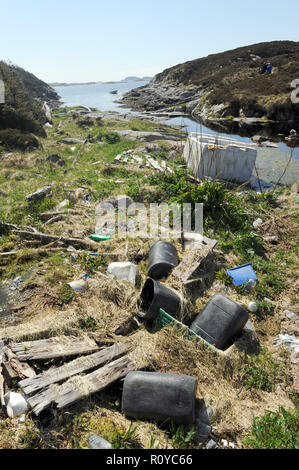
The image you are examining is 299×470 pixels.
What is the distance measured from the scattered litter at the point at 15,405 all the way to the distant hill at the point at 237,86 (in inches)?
1067

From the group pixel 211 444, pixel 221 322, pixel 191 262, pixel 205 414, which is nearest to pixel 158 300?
pixel 221 322

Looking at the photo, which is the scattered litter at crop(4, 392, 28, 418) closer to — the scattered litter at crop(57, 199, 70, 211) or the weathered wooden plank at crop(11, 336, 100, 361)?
the weathered wooden plank at crop(11, 336, 100, 361)

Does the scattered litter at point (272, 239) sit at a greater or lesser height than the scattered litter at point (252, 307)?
A: greater

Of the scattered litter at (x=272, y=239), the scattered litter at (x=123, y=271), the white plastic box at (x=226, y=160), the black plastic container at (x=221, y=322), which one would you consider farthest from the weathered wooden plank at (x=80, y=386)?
the white plastic box at (x=226, y=160)

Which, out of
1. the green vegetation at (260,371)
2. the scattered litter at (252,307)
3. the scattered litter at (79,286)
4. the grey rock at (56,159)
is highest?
the grey rock at (56,159)

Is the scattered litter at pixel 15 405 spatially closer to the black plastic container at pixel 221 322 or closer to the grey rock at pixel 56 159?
the black plastic container at pixel 221 322

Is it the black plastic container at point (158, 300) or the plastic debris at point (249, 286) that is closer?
the black plastic container at point (158, 300)

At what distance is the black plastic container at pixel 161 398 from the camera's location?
2.81m

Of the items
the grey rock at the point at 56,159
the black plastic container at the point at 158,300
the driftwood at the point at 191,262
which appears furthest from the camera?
the grey rock at the point at 56,159

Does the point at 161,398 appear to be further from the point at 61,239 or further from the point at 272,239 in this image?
the point at 272,239

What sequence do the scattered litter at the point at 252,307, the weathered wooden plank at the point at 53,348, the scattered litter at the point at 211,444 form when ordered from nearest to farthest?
the scattered litter at the point at 211,444, the weathered wooden plank at the point at 53,348, the scattered litter at the point at 252,307

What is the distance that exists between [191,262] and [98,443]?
2.98 m

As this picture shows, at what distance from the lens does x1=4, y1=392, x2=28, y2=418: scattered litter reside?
2846mm
